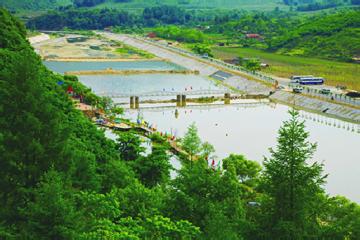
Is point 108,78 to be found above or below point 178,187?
below

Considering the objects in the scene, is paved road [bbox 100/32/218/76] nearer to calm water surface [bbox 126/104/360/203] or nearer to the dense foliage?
calm water surface [bbox 126/104/360/203]

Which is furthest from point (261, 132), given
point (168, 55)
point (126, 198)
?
point (168, 55)

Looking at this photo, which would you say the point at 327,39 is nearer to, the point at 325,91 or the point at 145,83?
the point at 145,83

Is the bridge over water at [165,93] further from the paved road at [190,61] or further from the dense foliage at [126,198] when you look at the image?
the dense foliage at [126,198]

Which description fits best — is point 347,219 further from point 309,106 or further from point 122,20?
point 122,20

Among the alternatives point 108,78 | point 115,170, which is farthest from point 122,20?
point 115,170

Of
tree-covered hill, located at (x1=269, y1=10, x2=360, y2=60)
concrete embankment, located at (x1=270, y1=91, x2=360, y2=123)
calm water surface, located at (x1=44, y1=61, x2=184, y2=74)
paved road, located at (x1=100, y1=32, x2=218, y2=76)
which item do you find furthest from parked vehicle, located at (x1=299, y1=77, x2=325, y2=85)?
calm water surface, located at (x1=44, y1=61, x2=184, y2=74)
